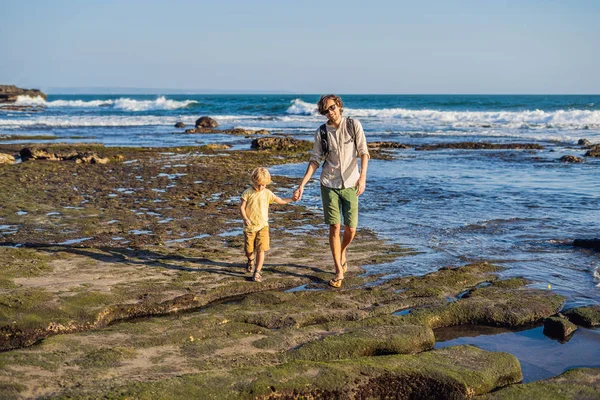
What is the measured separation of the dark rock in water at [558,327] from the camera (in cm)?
555

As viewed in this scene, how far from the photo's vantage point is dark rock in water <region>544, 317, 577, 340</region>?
5547 mm

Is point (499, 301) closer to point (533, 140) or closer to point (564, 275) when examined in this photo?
point (564, 275)

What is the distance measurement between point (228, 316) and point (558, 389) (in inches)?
105

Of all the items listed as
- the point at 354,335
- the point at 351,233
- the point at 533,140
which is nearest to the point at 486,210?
the point at 351,233

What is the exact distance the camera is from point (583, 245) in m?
8.80

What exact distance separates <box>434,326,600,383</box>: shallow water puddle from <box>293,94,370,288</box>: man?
1.61 metres

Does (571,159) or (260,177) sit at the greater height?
(260,177)

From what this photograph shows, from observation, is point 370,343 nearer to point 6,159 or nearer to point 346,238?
point 346,238

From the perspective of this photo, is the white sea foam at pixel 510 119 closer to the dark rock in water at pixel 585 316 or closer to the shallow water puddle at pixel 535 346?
the dark rock in water at pixel 585 316

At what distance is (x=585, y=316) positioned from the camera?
5.86 m

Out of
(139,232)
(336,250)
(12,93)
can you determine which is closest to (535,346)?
(336,250)

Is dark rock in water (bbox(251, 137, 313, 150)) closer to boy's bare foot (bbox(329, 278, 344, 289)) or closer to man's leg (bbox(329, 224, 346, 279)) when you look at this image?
man's leg (bbox(329, 224, 346, 279))

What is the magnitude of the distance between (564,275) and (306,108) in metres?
58.0

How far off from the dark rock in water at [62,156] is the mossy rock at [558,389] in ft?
51.8
